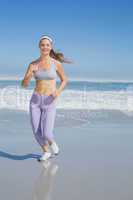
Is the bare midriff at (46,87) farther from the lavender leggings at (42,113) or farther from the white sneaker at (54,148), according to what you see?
the white sneaker at (54,148)

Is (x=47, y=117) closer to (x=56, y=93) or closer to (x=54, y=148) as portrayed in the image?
(x=56, y=93)

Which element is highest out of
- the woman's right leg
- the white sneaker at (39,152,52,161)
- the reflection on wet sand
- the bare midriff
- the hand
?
the bare midriff

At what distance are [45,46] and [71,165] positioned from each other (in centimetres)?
167

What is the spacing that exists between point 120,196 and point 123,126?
4949mm

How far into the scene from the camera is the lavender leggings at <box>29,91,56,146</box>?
536 cm

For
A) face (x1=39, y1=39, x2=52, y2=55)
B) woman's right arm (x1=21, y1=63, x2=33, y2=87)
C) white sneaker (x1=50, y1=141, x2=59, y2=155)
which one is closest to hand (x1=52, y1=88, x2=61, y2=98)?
woman's right arm (x1=21, y1=63, x2=33, y2=87)

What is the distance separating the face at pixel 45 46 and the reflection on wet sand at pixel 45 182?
154 centimetres

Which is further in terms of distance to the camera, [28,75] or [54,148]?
[54,148]

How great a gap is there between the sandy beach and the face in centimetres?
153

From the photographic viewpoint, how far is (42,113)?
5449 millimetres

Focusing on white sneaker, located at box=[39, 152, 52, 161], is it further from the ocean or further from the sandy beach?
the ocean

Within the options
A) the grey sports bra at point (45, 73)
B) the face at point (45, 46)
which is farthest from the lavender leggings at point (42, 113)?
the face at point (45, 46)

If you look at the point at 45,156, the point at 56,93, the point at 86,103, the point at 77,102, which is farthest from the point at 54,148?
the point at 77,102

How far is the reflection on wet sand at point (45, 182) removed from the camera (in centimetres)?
381
